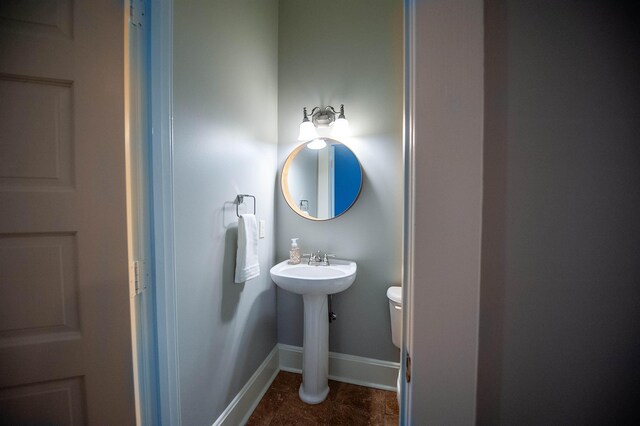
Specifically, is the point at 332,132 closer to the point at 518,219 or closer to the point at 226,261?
the point at 226,261

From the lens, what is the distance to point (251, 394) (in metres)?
1.40

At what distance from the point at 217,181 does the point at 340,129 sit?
0.96 metres

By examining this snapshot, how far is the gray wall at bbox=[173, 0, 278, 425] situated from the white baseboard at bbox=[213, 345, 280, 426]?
51 millimetres

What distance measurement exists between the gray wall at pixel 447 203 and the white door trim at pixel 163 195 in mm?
861

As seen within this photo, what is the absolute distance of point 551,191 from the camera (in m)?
0.42

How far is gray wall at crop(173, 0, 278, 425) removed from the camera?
3.06 feet

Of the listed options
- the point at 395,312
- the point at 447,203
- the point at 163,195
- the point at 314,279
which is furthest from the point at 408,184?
the point at 395,312

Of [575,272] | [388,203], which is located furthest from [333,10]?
[575,272]

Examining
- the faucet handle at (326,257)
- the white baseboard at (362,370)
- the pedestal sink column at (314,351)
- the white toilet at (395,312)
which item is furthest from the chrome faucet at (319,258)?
the white baseboard at (362,370)

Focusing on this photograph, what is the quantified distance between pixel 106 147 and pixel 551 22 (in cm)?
107

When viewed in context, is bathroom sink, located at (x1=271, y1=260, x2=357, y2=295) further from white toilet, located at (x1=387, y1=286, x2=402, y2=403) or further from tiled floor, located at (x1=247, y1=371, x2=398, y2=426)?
tiled floor, located at (x1=247, y1=371, x2=398, y2=426)

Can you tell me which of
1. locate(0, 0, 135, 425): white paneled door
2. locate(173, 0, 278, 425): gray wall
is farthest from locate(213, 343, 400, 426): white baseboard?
locate(0, 0, 135, 425): white paneled door

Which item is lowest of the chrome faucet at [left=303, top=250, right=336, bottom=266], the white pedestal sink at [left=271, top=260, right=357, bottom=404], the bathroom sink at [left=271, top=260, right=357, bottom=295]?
the white pedestal sink at [left=271, top=260, right=357, bottom=404]

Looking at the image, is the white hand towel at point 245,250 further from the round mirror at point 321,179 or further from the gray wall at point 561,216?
the gray wall at point 561,216
